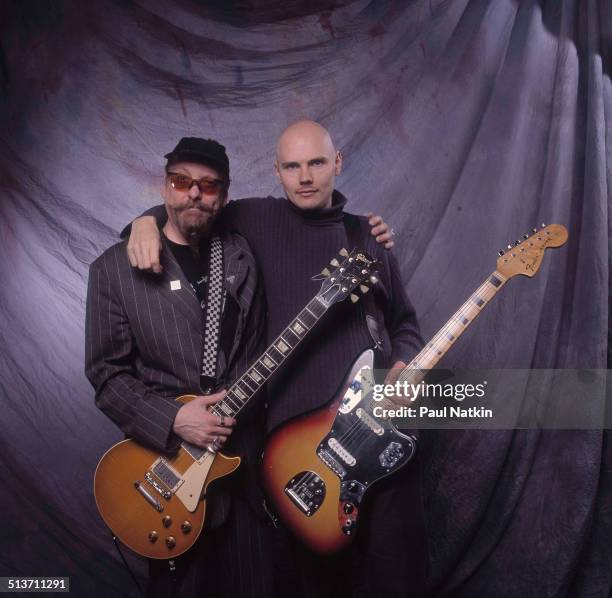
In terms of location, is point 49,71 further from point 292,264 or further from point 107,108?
point 292,264

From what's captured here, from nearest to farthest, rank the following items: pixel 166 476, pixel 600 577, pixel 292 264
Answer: pixel 166 476 → pixel 292 264 → pixel 600 577

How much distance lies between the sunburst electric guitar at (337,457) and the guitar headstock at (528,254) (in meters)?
0.23

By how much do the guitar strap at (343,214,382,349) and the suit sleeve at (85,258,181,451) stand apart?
0.72 m

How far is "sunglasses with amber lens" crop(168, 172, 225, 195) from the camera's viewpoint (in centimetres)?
204

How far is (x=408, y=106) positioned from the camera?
9.30 ft

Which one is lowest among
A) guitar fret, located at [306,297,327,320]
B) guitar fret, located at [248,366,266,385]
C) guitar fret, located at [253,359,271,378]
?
guitar fret, located at [248,366,266,385]

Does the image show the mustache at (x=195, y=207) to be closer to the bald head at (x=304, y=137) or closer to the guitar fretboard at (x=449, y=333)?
the bald head at (x=304, y=137)

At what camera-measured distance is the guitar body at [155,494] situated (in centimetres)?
198

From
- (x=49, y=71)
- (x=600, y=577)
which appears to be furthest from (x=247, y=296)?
(x=600, y=577)

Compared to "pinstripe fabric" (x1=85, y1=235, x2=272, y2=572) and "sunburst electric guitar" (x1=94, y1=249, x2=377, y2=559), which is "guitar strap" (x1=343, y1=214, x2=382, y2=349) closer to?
"sunburst electric guitar" (x1=94, y1=249, x2=377, y2=559)

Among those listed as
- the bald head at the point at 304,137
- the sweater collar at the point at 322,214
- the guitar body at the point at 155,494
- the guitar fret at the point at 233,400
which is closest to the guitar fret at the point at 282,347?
the guitar fret at the point at 233,400

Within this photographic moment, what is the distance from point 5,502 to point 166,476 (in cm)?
125

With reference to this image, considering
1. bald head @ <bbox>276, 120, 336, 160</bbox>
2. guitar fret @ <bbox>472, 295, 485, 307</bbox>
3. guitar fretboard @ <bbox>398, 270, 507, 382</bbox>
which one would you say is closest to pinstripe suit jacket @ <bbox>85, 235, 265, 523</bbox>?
bald head @ <bbox>276, 120, 336, 160</bbox>

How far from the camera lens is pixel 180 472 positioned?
2.02m
